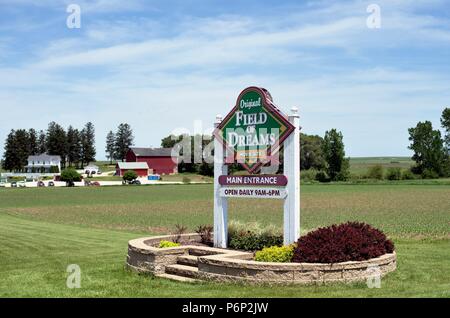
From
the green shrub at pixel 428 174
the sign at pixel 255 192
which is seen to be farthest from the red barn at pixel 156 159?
the sign at pixel 255 192

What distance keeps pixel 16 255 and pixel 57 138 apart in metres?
148

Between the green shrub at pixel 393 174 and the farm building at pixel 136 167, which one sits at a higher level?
→ the farm building at pixel 136 167

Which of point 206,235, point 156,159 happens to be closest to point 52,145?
point 156,159

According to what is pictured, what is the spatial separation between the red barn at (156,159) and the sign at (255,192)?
4992 inches

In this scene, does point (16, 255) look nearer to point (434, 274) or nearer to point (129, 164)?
point (434, 274)

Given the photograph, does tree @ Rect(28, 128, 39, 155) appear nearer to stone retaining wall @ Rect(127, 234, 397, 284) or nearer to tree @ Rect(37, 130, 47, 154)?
tree @ Rect(37, 130, 47, 154)

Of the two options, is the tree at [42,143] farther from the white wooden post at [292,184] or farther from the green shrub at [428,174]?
the white wooden post at [292,184]

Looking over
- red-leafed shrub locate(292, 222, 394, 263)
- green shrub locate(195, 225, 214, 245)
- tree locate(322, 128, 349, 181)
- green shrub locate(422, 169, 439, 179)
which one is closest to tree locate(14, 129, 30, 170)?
tree locate(322, 128, 349, 181)

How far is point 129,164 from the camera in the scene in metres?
137

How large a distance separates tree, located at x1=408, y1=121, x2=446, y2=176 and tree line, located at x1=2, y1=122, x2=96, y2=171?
315 ft

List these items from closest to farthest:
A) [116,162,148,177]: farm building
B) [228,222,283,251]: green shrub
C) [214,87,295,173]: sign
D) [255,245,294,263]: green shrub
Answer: [255,245,294,263]: green shrub
[214,87,295,173]: sign
[228,222,283,251]: green shrub
[116,162,148,177]: farm building

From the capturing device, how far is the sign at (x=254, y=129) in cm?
1477

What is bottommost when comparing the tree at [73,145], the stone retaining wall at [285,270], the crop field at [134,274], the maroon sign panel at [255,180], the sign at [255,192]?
the crop field at [134,274]

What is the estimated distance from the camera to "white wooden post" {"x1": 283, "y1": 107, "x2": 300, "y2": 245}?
1410cm
